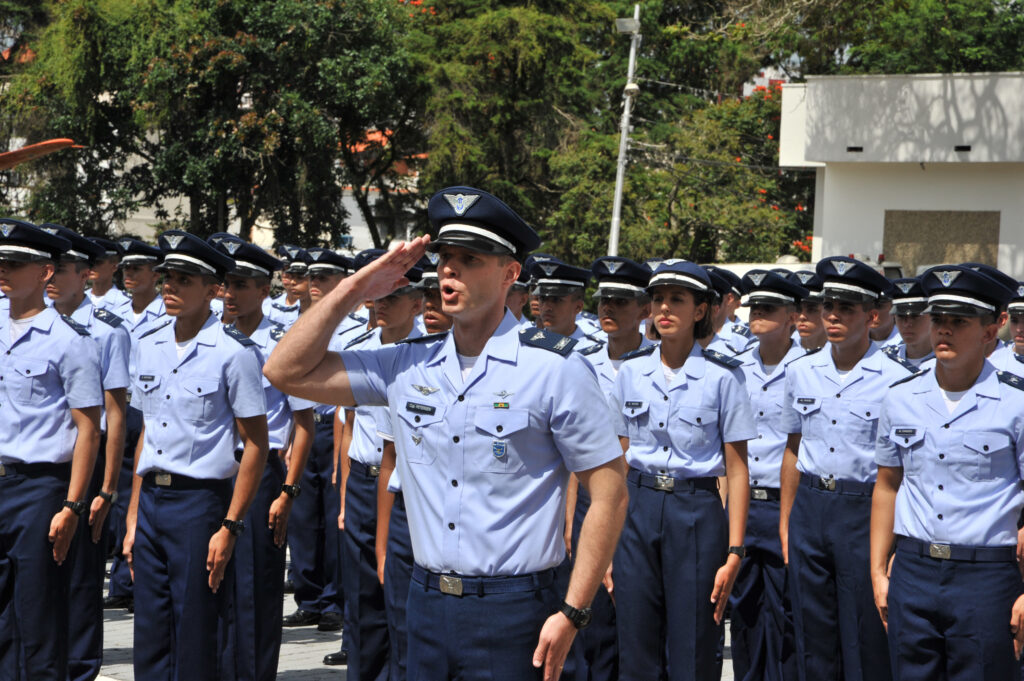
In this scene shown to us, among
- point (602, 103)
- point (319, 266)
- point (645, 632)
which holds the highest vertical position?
point (602, 103)

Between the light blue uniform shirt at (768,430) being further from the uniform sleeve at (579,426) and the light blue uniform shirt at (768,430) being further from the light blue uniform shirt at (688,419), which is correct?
the uniform sleeve at (579,426)

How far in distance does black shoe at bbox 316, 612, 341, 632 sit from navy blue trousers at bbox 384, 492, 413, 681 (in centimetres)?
338

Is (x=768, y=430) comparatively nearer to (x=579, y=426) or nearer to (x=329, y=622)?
(x=329, y=622)

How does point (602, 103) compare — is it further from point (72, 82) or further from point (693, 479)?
point (693, 479)

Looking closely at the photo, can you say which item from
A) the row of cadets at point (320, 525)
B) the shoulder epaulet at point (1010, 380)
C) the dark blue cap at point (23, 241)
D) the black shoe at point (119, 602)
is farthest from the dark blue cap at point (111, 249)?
the shoulder epaulet at point (1010, 380)

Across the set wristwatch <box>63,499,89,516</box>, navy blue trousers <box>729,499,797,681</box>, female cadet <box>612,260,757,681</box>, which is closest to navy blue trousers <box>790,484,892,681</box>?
navy blue trousers <box>729,499,797,681</box>

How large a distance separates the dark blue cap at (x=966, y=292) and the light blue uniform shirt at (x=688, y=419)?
1.33 metres

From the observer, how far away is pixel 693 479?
264 inches

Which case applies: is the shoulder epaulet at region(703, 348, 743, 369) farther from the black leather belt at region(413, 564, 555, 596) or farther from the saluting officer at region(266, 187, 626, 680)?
the black leather belt at region(413, 564, 555, 596)

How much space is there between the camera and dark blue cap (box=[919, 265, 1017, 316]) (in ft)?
18.6

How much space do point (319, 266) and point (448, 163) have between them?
21.7 m

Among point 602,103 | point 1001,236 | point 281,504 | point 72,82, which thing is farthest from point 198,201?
point 281,504

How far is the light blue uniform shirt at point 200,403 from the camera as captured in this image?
6391 millimetres

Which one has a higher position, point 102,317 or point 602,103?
point 602,103
